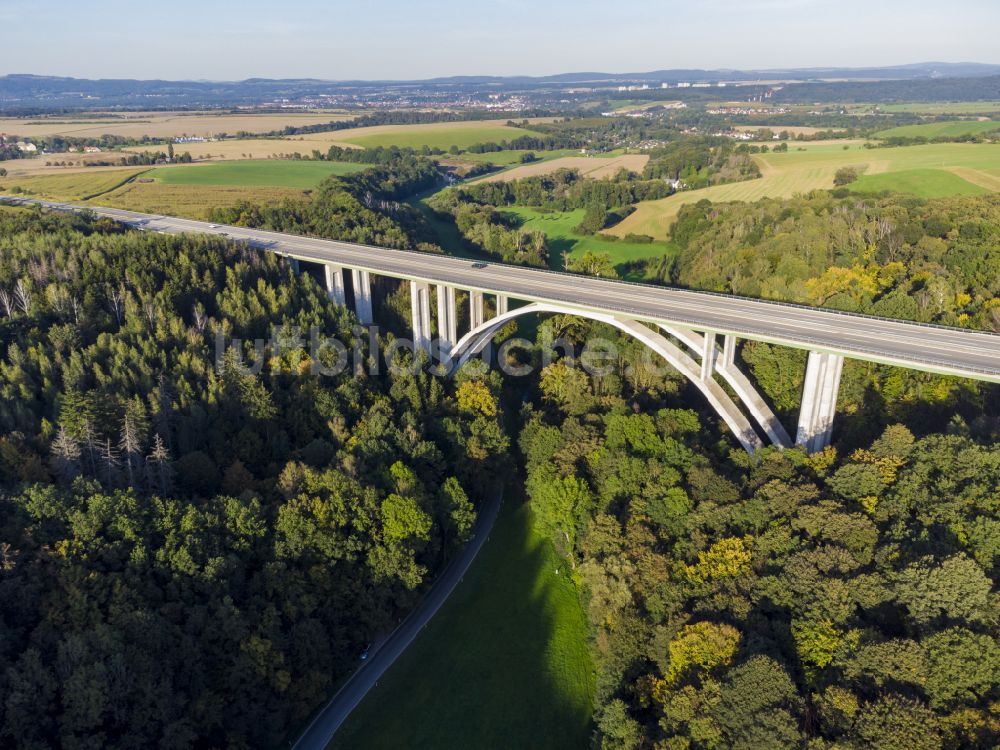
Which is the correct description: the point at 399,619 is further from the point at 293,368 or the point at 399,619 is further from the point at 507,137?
the point at 507,137

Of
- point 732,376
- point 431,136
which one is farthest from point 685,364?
point 431,136

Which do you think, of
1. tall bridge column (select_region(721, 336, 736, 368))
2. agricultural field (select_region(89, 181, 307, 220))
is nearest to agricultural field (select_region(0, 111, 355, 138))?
agricultural field (select_region(89, 181, 307, 220))

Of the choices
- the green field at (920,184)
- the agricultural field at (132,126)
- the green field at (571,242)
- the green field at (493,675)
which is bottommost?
the green field at (493,675)

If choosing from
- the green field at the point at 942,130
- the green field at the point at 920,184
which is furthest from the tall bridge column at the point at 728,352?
the green field at the point at 942,130

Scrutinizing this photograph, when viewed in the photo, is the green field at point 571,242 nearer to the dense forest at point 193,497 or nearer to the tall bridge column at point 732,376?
the tall bridge column at point 732,376

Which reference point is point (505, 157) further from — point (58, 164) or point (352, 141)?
Result: point (58, 164)

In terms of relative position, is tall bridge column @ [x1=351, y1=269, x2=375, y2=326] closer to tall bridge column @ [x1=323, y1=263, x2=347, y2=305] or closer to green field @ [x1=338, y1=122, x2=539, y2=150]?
tall bridge column @ [x1=323, y1=263, x2=347, y2=305]
